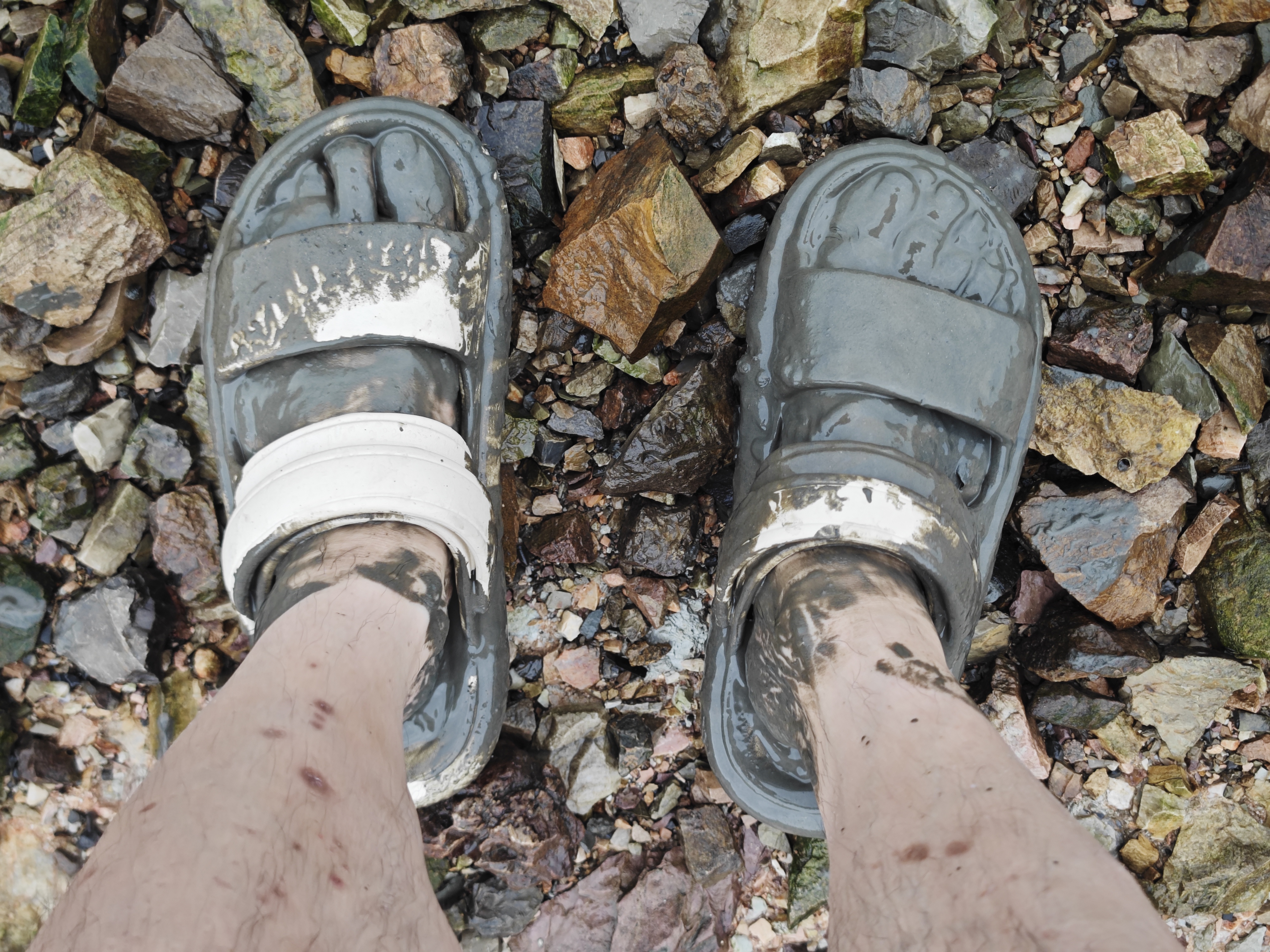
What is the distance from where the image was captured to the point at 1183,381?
1.85 m

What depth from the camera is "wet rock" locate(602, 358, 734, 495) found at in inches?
72.9

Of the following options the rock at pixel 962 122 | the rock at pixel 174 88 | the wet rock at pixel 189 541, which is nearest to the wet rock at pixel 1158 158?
the rock at pixel 962 122

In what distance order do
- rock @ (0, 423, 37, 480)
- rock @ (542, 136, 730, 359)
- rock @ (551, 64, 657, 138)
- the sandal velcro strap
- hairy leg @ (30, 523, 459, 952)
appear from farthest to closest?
rock @ (0, 423, 37, 480), rock @ (551, 64, 657, 138), rock @ (542, 136, 730, 359), the sandal velcro strap, hairy leg @ (30, 523, 459, 952)

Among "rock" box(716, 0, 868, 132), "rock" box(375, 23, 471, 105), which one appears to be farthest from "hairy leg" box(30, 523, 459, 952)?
"rock" box(716, 0, 868, 132)

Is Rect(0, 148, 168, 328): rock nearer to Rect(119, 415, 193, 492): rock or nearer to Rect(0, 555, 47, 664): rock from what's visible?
Rect(119, 415, 193, 492): rock

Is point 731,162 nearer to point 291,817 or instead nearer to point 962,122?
point 962,122

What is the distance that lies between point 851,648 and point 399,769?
0.68 meters

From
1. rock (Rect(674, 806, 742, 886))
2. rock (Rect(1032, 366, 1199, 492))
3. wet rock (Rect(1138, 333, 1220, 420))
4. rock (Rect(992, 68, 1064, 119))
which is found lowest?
rock (Rect(674, 806, 742, 886))

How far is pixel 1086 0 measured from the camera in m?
1.86

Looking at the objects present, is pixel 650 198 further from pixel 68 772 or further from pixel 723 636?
pixel 68 772

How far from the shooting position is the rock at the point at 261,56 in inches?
69.7

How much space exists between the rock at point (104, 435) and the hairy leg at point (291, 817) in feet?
3.01

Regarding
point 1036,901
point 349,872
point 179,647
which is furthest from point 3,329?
point 1036,901

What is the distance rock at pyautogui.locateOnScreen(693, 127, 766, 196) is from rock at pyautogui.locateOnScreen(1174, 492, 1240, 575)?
1.31 metres
